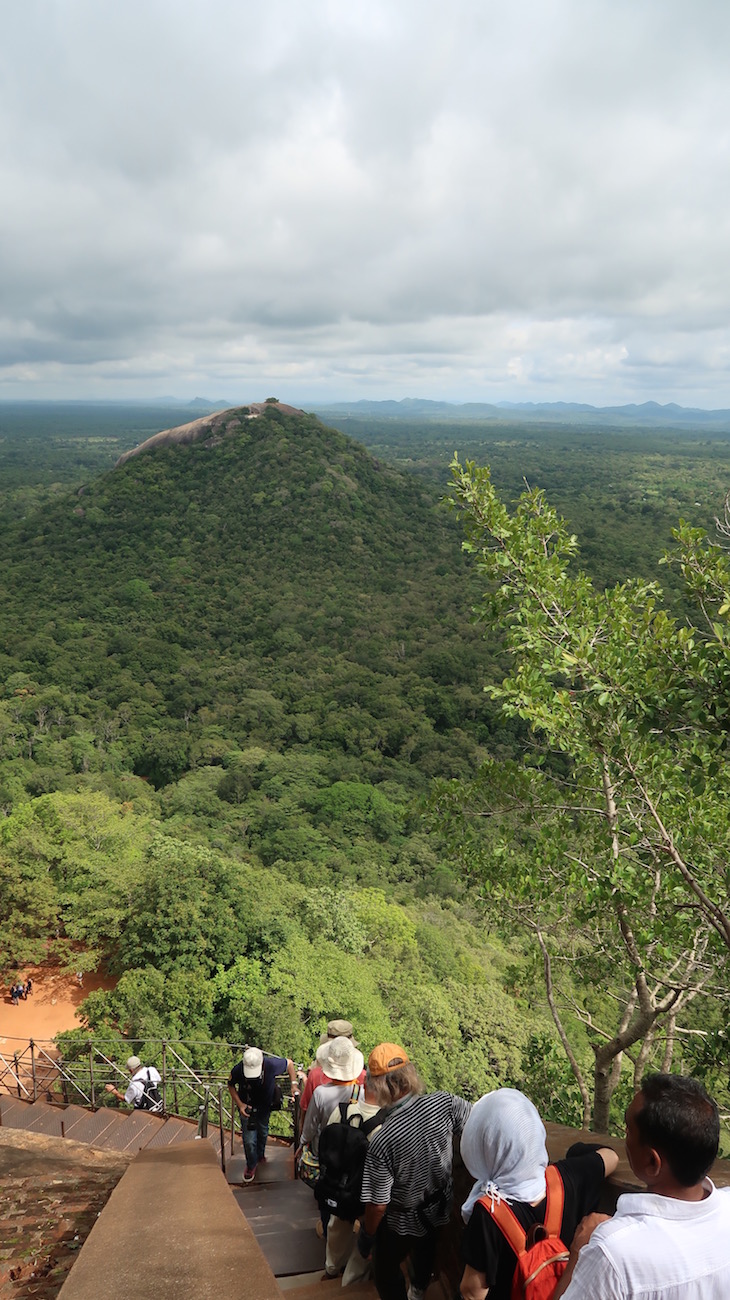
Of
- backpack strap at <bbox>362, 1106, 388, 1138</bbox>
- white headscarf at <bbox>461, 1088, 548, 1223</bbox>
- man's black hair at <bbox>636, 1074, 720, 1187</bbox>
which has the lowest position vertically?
backpack strap at <bbox>362, 1106, 388, 1138</bbox>

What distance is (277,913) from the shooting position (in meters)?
14.8

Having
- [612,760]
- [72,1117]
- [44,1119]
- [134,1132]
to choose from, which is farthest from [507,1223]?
[44,1119]

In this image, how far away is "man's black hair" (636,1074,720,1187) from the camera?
55.3 inches

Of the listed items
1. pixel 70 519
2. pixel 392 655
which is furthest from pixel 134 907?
pixel 70 519

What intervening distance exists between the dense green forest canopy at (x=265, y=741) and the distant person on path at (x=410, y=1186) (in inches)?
110

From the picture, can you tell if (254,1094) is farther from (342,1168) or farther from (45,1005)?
(45,1005)

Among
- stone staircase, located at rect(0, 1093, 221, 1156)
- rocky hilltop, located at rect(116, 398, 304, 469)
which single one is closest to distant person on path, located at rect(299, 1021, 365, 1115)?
stone staircase, located at rect(0, 1093, 221, 1156)

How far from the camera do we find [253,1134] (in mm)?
4395

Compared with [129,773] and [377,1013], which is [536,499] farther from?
[129,773]

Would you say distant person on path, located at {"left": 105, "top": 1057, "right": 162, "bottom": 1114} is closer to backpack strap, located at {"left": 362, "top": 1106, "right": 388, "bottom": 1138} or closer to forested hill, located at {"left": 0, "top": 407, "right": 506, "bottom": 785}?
backpack strap, located at {"left": 362, "top": 1106, "right": 388, "bottom": 1138}

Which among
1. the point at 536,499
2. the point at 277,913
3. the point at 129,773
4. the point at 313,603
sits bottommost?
the point at 129,773

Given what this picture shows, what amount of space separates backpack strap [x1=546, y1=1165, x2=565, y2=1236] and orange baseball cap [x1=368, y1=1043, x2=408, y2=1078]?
78 centimetres

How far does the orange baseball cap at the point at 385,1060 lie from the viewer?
102 inches

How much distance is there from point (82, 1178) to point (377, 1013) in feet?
33.3
